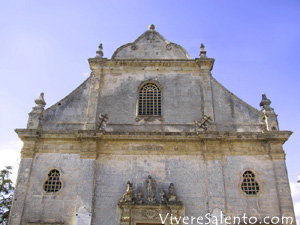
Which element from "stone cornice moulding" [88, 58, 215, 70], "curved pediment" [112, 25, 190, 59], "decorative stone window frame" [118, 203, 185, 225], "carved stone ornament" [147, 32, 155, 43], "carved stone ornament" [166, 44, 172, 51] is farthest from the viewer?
"carved stone ornament" [147, 32, 155, 43]

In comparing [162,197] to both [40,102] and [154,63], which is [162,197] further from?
[40,102]

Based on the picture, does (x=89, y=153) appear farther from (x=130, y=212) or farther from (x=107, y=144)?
(x=130, y=212)

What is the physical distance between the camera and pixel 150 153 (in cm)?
1308

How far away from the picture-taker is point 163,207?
1195cm

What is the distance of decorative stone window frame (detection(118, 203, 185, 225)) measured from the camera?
463 inches

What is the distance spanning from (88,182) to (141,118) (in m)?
3.73

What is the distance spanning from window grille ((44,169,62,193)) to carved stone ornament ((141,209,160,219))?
3.74 meters

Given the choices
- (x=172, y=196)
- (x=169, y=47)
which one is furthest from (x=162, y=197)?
(x=169, y=47)

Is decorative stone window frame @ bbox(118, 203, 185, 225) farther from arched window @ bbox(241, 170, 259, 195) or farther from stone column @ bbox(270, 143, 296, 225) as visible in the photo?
stone column @ bbox(270, 143, 296, 225)

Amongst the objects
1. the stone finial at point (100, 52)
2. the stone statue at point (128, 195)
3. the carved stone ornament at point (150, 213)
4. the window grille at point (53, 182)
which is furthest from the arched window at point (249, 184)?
the stone finial at point (100, 52)

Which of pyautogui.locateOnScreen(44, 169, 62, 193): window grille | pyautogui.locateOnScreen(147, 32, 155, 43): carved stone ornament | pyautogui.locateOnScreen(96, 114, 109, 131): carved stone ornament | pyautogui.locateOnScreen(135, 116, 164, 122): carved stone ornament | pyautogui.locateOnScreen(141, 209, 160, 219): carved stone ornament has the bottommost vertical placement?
pyautogui.locateOnScreen(141, 209, 160, 219): carved stone ornament

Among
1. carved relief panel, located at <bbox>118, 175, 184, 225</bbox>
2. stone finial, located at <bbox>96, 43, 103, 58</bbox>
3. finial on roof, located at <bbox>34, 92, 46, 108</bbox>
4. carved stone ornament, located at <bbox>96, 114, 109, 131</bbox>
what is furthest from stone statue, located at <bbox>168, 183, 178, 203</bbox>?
stone finial, located at <bbox>96, 43, 103, 58</bbox>

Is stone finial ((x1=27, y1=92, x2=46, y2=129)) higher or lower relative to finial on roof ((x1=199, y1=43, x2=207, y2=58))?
lower

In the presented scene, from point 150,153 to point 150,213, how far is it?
2.52 meters
